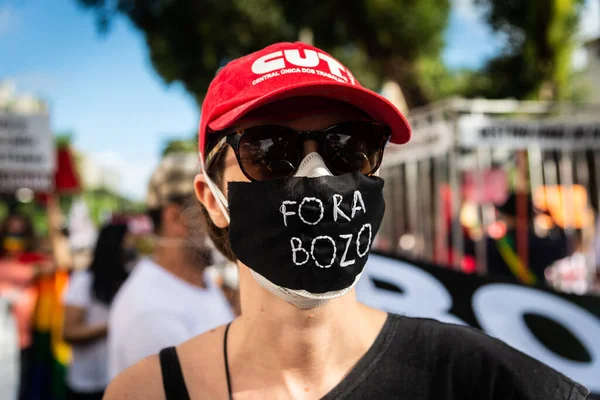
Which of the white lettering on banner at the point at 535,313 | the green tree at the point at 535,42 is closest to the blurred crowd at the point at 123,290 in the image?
the white lettering on banner at the point at 535,313

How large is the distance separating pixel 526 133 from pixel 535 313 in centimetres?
346

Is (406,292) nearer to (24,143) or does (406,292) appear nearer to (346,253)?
(346,253)

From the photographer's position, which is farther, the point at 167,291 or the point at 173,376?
the point at 167,291

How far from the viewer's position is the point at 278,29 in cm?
1258

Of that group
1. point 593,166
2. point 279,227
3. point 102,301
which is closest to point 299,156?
point 279,227

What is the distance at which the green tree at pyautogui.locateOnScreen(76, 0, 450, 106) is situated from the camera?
32.8 feet

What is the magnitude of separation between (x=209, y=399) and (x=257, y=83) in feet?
2.45

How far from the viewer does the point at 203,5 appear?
444 inches

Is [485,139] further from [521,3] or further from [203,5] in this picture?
[203,5]

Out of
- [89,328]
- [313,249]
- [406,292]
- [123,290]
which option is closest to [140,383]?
[313,249]

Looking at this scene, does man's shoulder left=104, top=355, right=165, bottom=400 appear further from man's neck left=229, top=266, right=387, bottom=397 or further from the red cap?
the red cap

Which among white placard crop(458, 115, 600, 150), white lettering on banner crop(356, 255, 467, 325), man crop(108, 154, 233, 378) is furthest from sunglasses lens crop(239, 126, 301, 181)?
white placard crop(458, 115, 600, 150)

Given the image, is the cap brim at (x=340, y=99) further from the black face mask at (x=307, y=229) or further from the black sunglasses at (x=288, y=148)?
the black face mask at (x=307, y=229)

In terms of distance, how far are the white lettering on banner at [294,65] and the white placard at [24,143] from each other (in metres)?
5.21
